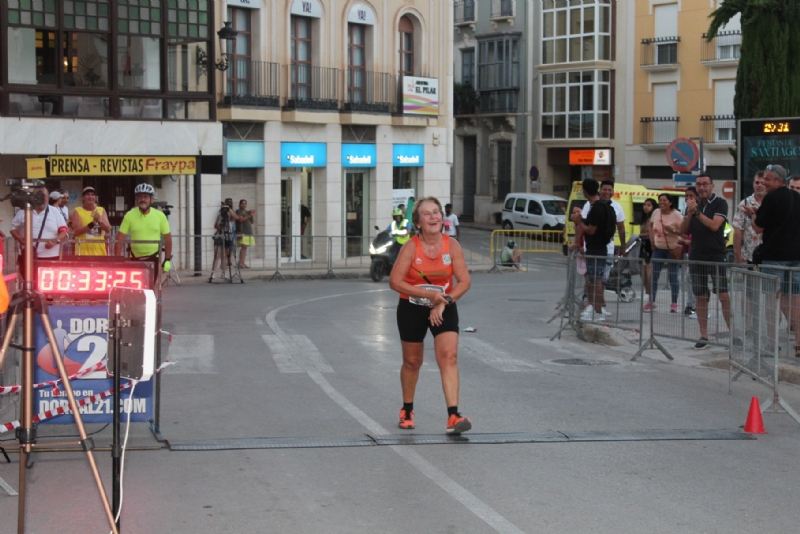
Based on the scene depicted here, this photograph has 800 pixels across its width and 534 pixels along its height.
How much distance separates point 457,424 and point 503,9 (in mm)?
48051

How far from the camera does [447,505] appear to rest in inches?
256

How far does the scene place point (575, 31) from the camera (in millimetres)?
51156

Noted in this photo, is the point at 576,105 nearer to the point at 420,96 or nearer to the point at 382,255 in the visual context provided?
the point at 420,96

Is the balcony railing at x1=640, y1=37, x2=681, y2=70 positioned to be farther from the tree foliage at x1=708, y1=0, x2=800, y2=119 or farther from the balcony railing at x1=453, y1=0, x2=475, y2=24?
the tree foliage at x1=708, y1=0, x2=800, y2=119

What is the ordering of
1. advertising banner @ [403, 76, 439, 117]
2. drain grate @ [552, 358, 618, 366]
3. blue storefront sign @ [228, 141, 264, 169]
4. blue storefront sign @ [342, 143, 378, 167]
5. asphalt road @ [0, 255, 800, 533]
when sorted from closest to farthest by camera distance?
asphalt road @ [0, 255, 800, 533] → drain grate @ [552, 358, 618, 366] → blue storefront sign @ [228, 141, 264, 169] → blue storefront sign @ [342, 143, 378, 167] → advertising banner @ [403, 76, 439, 117]

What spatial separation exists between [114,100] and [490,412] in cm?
1931

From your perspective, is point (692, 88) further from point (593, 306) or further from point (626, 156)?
point (593, 306)

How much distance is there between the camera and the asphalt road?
20.6ft

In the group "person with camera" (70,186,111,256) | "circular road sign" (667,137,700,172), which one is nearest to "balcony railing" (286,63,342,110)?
"circular road sign" (667,137,700,172)

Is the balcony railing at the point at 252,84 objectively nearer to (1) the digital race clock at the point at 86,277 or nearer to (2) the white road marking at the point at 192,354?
(2) the white road marking at the point at 192,354

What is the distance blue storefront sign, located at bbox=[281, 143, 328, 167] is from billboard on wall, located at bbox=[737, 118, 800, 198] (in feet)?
56.6

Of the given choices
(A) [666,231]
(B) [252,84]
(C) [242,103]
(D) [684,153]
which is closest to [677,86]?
(B) [252,84]

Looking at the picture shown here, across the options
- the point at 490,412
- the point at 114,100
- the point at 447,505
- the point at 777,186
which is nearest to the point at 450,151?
the point at 114,100

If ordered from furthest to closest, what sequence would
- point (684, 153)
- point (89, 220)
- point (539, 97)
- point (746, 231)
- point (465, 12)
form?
point (465, 12)
point (539, 97)
point (684, 153)
point (89, 220)
point (746, 231)
